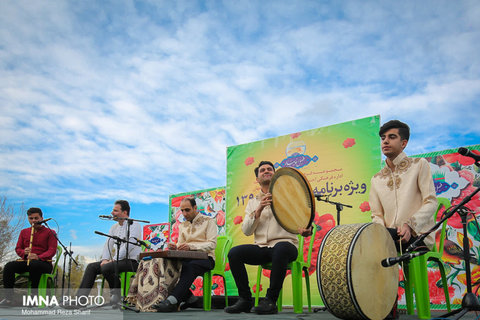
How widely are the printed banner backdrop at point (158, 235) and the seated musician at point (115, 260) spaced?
2702mm

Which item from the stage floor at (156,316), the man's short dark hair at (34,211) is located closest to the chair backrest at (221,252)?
the stage floor at (156,316)

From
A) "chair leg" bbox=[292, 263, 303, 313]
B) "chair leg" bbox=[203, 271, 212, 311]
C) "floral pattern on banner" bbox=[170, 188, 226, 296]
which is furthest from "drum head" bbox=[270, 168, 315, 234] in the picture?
"floral pattern on banner" bbox=[170, 188, 226, 296]

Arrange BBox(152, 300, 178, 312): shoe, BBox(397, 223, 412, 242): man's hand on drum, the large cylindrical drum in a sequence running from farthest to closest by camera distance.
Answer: BBox(152, 300, 178, 312): shoe → BBox(397, 223, 412, 242): man's hand on drum → the large cylindrical drum

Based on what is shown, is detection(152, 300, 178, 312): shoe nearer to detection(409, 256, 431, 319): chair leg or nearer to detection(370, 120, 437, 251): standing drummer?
detection(370, 120, 437, 251): standing drummer

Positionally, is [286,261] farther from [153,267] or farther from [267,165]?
[153,267]

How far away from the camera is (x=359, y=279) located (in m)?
2.58

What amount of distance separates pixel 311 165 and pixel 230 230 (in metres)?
1.60

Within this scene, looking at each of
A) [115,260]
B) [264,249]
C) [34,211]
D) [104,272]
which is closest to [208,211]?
[115,260]

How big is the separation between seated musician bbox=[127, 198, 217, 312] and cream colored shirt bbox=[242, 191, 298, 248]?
60 centimetres

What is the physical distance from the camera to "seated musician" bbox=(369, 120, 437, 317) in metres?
3.11

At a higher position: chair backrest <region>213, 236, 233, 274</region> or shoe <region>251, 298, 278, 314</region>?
chair backrest <region>213, 236, 233, 274</region>

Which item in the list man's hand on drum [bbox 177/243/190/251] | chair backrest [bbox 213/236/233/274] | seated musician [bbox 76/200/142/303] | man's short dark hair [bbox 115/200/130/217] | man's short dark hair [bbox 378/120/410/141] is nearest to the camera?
man's short dark hair [bbox 378/120/410/141]

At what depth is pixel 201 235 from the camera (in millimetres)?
4680

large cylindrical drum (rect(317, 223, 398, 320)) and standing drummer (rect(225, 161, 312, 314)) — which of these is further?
standing drummer (rect(225, 161, 312, 314))
